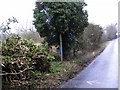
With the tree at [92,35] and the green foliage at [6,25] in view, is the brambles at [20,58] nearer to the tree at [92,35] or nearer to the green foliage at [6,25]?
the green foliage at [6,25]

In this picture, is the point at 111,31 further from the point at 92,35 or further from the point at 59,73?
the point at 59,73

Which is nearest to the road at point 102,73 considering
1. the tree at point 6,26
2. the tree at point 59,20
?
the tree at point 59,20

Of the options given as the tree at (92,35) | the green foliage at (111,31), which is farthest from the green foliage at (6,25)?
the green foliage at (111,31)

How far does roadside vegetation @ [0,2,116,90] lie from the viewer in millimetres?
3047

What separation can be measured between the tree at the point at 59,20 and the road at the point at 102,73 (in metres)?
0.34

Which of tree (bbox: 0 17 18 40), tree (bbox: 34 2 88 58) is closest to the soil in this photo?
tree (bbox: 34 2 88 58)

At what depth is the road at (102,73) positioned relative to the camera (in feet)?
10.00

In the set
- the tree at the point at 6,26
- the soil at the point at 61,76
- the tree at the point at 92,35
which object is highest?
the tree at the point at 6,26

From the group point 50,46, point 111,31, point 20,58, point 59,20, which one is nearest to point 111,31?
point 111,31

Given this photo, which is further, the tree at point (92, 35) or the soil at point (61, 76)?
the tree at point (92, 35)

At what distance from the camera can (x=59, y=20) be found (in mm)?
3156

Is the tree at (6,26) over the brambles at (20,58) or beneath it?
over

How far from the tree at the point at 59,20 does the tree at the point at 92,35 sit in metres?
Result: 0.06

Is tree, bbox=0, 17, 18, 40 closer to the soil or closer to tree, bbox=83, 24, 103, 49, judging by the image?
the soil
